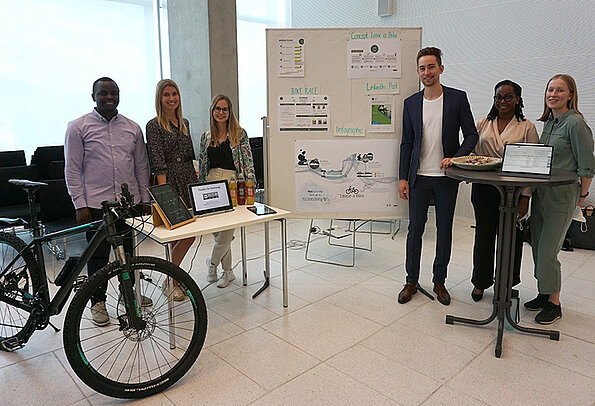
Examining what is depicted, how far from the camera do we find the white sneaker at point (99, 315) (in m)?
3.00

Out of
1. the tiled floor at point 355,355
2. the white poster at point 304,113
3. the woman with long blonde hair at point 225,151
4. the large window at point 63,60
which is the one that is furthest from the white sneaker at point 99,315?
the large window at point 63,60

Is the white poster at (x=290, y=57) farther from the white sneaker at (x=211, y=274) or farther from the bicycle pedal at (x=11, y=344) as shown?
the bicycle pedal at (x=11, y=344)

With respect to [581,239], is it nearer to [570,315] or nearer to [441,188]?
[570,315]

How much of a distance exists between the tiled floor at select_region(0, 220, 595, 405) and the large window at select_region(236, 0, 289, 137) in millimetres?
3851

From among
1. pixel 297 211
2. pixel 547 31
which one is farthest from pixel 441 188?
pixel 547 31

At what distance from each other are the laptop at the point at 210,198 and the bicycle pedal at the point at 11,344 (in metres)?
1.21

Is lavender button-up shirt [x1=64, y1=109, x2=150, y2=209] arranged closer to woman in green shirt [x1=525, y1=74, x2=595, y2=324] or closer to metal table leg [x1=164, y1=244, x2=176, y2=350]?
metal table leg [x1=164, y1=244, x2=176, y2=350]

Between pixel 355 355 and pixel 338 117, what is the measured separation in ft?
5.92

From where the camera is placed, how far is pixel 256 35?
7.13 metres

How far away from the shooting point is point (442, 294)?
3369 millimetres

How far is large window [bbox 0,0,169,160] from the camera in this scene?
5.09m

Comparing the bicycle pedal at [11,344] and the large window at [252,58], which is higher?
the large window at [252,58]

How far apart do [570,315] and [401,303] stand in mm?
1108

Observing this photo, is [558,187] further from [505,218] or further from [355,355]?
[355,355]
